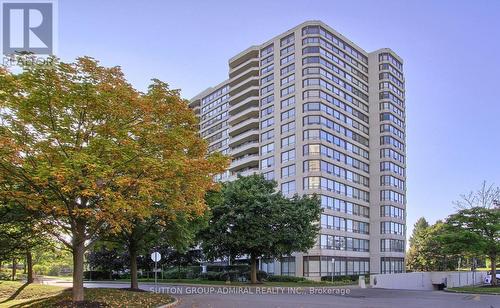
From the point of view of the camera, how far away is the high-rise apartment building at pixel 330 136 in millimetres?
69312

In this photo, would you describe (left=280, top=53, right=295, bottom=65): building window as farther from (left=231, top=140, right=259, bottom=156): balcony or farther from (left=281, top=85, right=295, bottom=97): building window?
(left=231, top=140, right=259, bottom=156): balcony

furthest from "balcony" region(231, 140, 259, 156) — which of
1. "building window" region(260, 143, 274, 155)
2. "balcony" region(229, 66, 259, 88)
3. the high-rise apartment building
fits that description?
"balcony" region(229, 66, 259, 88)

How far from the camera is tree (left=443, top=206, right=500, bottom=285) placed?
39094 millimetres

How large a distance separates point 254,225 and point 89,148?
2678cm

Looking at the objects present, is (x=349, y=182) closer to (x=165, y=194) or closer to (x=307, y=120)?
(x=307, y=120)

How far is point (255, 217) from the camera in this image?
42.4 m

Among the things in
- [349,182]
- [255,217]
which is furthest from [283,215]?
[349,182]

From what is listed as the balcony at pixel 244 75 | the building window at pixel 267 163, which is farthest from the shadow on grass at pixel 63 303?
the balcony at pixel 244 75

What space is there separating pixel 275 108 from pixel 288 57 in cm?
789

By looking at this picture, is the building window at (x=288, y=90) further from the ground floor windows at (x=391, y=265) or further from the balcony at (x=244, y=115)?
the ground floor windows at (x=391, y=265)

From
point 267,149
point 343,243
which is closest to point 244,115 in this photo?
point 267,149

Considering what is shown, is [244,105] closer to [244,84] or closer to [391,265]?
[244,84]

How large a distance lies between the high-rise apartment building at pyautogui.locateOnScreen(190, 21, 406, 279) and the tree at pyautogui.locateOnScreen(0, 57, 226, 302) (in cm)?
4856

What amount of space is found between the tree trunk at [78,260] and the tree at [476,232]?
30.4 meters
